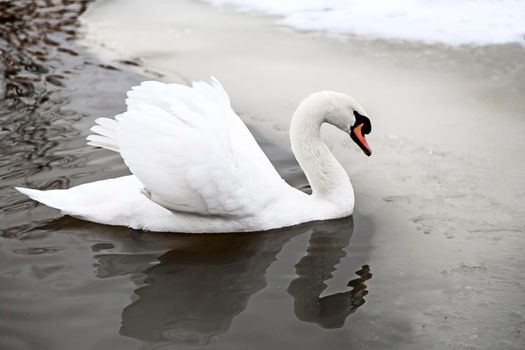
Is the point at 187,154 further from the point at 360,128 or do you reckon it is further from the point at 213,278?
the point at 360,128

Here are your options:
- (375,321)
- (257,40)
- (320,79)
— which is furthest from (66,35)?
(375,321)

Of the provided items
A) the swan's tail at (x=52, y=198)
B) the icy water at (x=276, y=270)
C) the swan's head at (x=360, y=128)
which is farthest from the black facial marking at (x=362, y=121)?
the swan's tail at (x=52, y=198)

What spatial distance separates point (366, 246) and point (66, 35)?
541 cm

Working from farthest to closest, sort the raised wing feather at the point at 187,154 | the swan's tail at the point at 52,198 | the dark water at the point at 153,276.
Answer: the swan's tail at the point at 52,198
the raised wing feather at the point at 187,154
the dark water at the point at 153,276

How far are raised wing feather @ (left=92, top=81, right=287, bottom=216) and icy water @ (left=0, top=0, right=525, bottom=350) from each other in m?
0.28

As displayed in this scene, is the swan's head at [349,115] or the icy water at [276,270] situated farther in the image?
the swan's head at [349,115]

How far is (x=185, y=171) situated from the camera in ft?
13.7

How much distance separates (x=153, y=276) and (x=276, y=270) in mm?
649

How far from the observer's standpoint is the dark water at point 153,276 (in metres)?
3.42

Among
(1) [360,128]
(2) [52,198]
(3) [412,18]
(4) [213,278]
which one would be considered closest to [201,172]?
(4) [213,278]

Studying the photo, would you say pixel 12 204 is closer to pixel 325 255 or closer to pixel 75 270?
pixel 75 270

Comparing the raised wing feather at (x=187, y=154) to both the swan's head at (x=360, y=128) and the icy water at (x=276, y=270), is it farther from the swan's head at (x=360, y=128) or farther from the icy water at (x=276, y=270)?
the swan's head at (x=360, y=128)

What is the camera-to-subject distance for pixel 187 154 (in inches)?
163

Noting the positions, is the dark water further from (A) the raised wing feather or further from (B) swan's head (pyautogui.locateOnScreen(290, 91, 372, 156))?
A: (B) swan's head (pyautogui.locateOnScreen(290, 91, 372, 156))
